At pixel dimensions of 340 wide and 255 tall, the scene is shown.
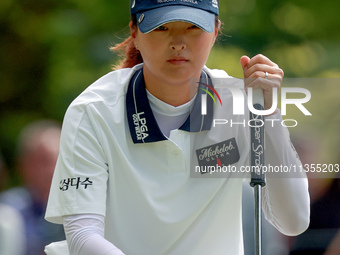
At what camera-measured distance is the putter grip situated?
2355mm

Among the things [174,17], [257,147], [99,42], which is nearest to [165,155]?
[257,147]

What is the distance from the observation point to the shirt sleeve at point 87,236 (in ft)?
7.60

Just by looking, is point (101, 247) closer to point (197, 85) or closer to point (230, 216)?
point (230, 216)

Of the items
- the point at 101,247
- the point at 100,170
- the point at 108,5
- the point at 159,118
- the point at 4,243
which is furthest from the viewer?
the point at 108,5

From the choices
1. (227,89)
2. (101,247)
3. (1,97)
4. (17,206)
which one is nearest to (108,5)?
(1,97)

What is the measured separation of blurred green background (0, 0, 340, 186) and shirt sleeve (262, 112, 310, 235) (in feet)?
8.50

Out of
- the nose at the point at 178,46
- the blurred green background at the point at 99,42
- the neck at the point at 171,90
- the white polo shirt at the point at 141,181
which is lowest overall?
the white polo shirt at the point at 141,181

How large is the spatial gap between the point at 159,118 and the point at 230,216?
447 millimetres

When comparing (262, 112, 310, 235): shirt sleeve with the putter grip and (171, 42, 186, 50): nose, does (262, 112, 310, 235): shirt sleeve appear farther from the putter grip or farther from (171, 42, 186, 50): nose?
(171, 42, 186, 50): nose

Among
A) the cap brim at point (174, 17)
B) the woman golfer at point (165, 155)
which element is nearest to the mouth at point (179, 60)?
the woman golfer at point (165, 155)

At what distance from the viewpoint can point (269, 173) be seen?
2.64m

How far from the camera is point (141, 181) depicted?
254cm

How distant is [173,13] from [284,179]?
0.72 m

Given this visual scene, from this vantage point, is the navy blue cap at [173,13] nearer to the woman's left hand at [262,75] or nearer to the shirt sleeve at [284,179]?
the woman's left hand at [262,75]
